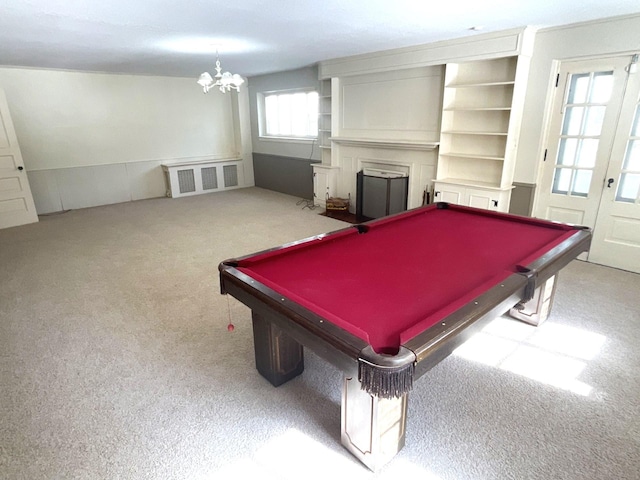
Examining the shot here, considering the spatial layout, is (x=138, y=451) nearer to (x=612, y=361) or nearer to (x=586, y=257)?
(x=612, y=361)

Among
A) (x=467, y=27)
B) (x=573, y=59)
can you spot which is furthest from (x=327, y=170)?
(x=573, y=59)

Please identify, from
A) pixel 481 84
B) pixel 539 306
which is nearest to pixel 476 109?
pixel 481 84

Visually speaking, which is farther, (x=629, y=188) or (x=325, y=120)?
(x=325, y=120)

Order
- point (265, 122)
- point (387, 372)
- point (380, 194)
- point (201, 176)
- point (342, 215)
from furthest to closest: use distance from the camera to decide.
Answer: point (265, 122) < point (201, 176) < point (342, 215) < point (380, 194) < point (387, 372)

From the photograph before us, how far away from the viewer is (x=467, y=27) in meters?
3.61

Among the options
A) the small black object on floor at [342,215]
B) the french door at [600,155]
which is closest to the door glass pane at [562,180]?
the french door at [600,155]

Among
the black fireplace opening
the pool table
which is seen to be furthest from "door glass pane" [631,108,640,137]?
the black fireplace opening

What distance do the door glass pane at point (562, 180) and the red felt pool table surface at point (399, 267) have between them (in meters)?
1.65

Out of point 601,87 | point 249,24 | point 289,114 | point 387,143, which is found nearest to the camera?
point 249,24

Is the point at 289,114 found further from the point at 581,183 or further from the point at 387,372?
the point at 387,372

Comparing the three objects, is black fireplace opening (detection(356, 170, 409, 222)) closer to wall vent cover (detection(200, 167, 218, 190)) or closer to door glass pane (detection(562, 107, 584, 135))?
door glass pane (detection(562, 107, 584, 135))

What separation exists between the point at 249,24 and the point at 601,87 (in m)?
3.35

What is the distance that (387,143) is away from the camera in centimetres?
510

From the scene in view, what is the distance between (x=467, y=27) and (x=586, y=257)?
264 cm
